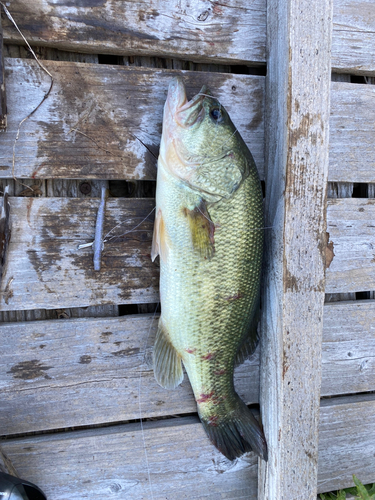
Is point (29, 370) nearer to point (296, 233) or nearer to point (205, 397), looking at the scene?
point (205, 397)

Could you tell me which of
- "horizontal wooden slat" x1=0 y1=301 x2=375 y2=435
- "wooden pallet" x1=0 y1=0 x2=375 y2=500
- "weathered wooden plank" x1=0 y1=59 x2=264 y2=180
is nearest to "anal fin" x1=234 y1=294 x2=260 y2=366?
"wooden pallet" x1=0 y1=0 x2=375 y2=500

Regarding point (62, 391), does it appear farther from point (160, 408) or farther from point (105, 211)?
point (105, 211)

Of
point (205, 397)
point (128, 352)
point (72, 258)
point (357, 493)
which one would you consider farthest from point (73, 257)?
point (357, 493)

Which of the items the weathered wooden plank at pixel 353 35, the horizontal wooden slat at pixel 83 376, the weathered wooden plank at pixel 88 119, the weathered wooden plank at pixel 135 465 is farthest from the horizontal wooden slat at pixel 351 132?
the weathered wooden plank at pixel 135 465

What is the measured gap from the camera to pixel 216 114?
1.56 m

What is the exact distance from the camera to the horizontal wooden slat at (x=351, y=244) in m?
1.99

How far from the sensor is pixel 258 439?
1707mm

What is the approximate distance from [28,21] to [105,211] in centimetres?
89

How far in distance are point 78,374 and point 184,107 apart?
1.36 meters

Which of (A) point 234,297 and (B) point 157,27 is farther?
(B) point 157,27

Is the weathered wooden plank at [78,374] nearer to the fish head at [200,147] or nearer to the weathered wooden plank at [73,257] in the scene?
the weathered wooden plank at [73,257]

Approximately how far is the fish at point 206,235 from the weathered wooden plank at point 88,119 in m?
0.18

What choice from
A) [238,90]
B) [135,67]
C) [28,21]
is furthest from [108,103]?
[238,90]

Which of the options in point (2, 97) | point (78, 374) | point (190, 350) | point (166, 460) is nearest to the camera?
point (2, 97)
